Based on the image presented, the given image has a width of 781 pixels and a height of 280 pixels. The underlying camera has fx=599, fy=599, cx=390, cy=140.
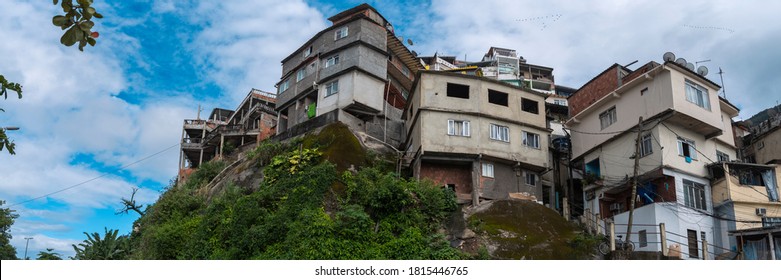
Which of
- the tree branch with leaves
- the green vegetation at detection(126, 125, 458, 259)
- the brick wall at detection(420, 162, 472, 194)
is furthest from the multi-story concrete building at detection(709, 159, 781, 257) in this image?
the tree branch with leaves

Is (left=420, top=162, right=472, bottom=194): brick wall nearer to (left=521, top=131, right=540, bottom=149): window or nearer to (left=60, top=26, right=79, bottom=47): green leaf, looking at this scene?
(left=521, top=131, right=540, bottom=149): window

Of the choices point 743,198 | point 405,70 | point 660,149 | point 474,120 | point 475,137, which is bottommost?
point 743,198

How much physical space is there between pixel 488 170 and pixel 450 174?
1.78 metres

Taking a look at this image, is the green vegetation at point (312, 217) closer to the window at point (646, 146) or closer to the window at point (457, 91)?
the window at point (457, 91)

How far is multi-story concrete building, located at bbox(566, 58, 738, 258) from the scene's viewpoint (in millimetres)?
26484

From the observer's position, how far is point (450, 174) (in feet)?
92.6

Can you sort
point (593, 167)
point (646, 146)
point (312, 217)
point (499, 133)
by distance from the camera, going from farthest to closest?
point (593, 167), point (499, 133), point (646, 146), point (312, 217)

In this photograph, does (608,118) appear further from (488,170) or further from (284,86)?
(284,86)

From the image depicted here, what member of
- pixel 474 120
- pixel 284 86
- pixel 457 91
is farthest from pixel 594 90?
pixel 284 86

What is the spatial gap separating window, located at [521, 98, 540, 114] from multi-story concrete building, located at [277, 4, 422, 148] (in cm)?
754

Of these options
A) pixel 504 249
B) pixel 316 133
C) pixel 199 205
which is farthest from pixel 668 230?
pixel 199 205
